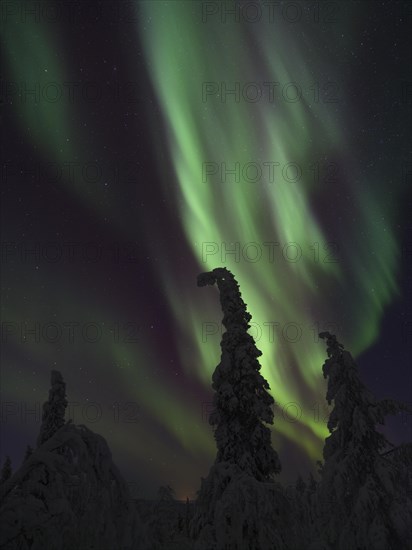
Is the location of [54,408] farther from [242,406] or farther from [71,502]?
[71,502]

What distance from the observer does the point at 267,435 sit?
17.9m

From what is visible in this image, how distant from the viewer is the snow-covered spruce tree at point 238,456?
504 inches

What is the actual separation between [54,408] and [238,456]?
515 inches

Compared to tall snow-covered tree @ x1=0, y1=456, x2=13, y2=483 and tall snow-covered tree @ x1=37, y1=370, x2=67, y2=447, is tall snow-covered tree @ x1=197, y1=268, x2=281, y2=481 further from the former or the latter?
tall snow-covered tree @ x1=0, y1=456, x2=13, y2=483

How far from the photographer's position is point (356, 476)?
17938 millimetres

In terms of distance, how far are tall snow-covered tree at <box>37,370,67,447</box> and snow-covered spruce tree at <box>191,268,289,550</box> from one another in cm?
1165

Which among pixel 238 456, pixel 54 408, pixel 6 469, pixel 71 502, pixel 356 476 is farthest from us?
pixel 6 469

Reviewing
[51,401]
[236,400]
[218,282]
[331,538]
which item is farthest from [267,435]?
[51,401]

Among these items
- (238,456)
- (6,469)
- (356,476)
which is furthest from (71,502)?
(6,469)

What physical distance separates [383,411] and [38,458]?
50.8 ft

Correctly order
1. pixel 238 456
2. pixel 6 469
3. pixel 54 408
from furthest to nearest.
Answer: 1. pixel 6 469
2. pixel 54 408
3. pixel 238 456

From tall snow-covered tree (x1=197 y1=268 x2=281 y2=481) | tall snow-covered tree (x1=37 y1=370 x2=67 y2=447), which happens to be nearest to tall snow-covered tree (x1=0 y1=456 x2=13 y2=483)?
tall snow-covered tree (x1=37 y1=370 x2=67 y2=447)

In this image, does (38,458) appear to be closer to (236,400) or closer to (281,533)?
(281,533)

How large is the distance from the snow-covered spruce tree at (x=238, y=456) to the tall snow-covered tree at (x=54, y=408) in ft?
38.2
